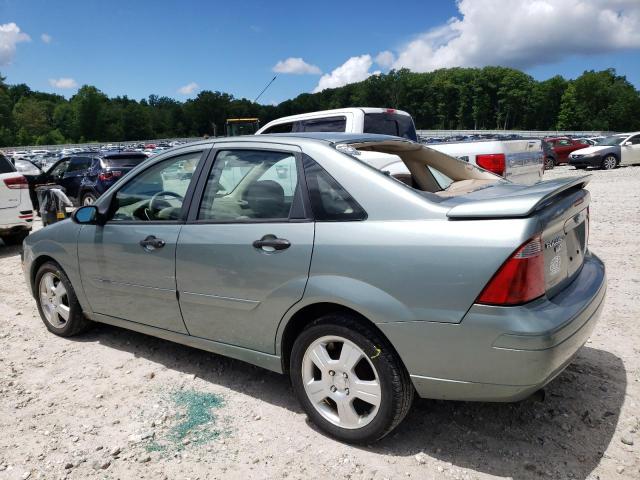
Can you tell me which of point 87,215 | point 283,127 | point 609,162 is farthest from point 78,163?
point 609,162

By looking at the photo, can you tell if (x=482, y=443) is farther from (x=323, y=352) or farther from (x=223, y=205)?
(x=223, y=205)

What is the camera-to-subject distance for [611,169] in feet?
74.4

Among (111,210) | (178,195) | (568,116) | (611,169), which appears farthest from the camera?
(568,116)

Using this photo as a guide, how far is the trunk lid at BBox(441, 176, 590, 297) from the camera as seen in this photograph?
2.28 meters

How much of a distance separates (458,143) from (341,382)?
236 inches

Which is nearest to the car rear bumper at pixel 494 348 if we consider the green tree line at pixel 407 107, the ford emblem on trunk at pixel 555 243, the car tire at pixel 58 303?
the ford emblem on trunk at pixel 555 243

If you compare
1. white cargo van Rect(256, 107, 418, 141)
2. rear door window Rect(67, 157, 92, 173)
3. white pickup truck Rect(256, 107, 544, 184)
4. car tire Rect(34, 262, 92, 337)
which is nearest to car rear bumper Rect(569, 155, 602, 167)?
white pickup truck Rect(256, 107, 544, 184)

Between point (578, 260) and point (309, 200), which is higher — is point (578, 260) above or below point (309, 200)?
below

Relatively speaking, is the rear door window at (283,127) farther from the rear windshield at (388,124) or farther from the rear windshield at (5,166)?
the rear windshield at (5,166)

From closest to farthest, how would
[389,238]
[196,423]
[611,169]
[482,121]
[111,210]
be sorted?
1. [389,238]
2. [196,423]
3. [111,210]
4. [611,169]
5. [482,121]

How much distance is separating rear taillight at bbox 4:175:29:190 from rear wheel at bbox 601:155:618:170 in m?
23.0

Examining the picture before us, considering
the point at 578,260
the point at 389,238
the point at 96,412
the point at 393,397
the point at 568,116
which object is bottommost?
the point at 96,412

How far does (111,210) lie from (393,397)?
8.67 ft

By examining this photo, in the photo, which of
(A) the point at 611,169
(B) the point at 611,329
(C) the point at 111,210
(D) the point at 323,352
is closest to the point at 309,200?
(D) the point at 323,352
